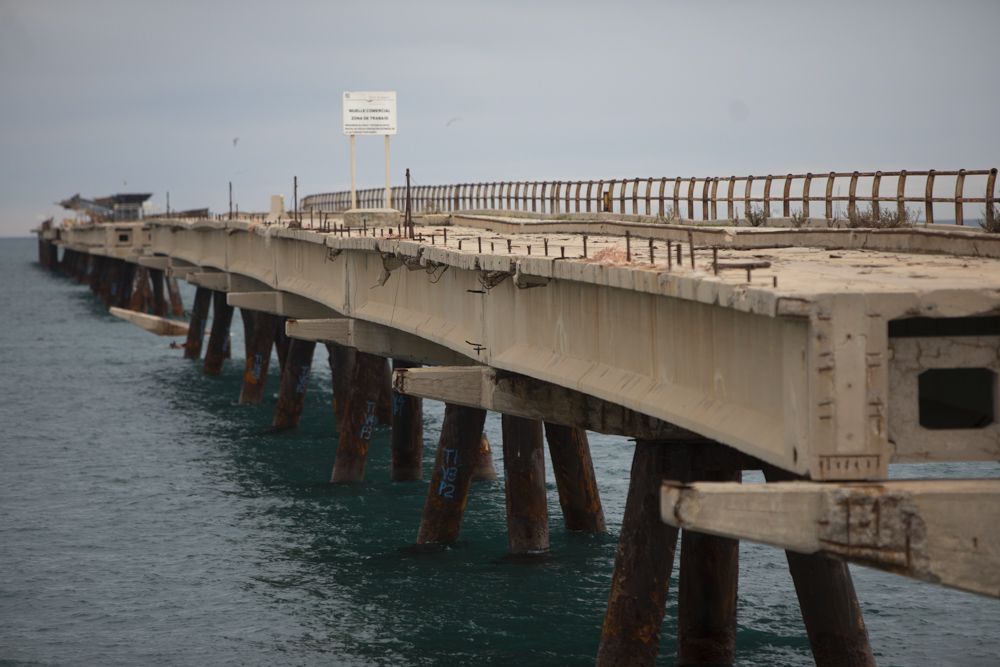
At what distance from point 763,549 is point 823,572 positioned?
11.5 m

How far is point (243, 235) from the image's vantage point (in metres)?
48.1

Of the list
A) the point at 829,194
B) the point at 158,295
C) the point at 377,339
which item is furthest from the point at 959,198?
the point at 158,295

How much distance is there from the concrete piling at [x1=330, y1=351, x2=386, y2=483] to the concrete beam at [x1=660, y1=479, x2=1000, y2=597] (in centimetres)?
2331

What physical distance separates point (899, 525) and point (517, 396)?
9803 millimetres

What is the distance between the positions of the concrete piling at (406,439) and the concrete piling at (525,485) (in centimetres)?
761

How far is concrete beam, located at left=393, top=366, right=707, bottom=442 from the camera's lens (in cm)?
1966

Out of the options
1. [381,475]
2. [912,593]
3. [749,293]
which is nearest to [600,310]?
[749,293]

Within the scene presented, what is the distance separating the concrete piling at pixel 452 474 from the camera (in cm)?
2788

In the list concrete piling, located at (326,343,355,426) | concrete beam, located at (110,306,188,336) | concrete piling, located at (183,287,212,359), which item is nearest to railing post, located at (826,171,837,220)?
concrete piling, located at (326,343,355,426)

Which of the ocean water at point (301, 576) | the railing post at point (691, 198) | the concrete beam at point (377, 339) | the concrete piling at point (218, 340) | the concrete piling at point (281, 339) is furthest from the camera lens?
the concrete piling at point (218, 340)

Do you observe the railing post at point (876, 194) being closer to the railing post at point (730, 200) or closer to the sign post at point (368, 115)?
the railing post at point (730, 200)

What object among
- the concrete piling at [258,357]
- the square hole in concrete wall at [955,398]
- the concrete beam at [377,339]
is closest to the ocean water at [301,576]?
A: the concrete beam at [377,339]

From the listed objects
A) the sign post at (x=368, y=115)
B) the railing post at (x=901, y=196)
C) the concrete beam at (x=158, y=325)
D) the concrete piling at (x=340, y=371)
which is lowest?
the concrete beam at (x=158, y=325)

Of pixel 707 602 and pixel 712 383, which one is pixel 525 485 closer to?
pixel 707 602
